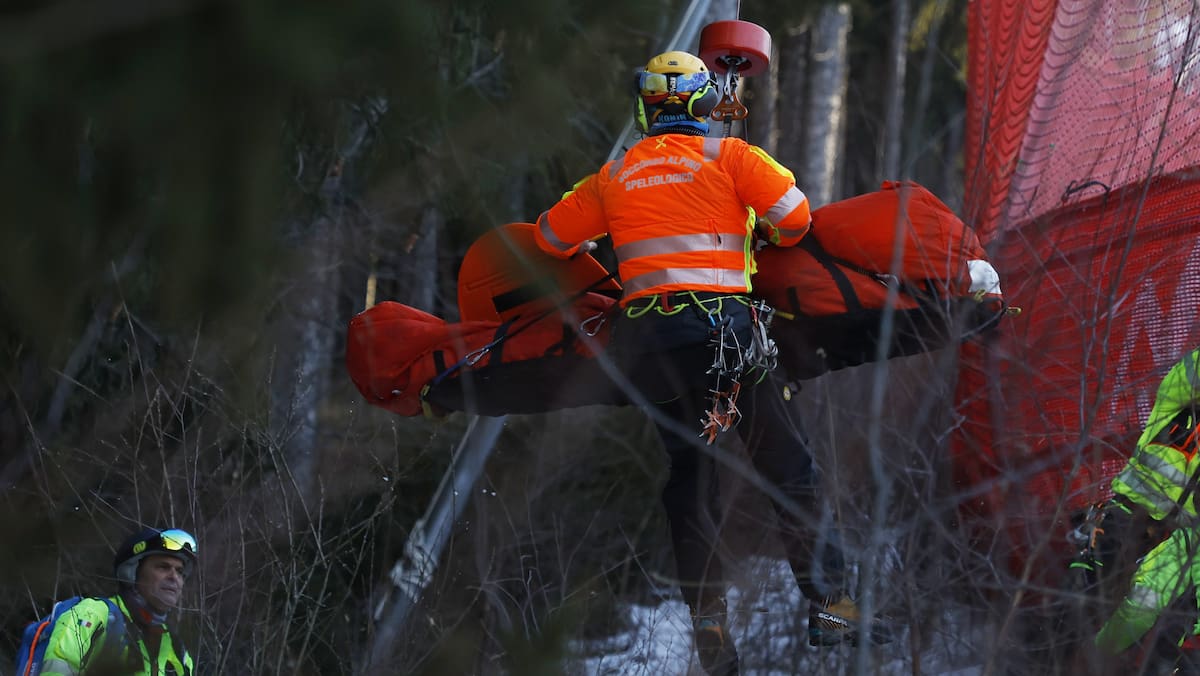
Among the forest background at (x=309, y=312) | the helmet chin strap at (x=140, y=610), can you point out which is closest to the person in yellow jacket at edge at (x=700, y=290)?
the forest background at (x=309, y=312)

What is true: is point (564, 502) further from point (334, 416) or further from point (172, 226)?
point (172, 226)

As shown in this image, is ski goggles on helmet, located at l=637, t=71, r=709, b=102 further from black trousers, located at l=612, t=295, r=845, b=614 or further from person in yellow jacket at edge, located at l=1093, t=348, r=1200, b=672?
person in yellow jacket at edge, located at l=1093, t=348, r=1200, b=672

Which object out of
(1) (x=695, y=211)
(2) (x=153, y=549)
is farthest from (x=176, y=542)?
(1) (x=695, y=211)

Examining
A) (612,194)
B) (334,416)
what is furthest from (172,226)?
(334,416)

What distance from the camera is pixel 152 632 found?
4.95 m

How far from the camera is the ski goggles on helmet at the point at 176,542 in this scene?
4.89 metres

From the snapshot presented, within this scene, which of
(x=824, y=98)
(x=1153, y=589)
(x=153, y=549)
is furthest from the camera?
(x=824, y=98)

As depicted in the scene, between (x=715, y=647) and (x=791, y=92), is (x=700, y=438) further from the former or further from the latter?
(x=791, y=92)

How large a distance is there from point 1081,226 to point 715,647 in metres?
2.47

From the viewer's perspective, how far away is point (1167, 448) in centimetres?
446

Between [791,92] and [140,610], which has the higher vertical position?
[140,610]

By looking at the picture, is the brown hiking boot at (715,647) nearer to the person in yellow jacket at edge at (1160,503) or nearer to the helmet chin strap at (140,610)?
the person in yellow jacket at edge at (1160,503)

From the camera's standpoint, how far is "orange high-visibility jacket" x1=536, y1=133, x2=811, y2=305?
4.70m

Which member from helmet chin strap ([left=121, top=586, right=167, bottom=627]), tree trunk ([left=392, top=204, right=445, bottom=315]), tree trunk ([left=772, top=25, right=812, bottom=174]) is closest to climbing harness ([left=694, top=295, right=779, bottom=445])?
helmet chin strap ([left=121, top=586, right=167, bottom=627])
